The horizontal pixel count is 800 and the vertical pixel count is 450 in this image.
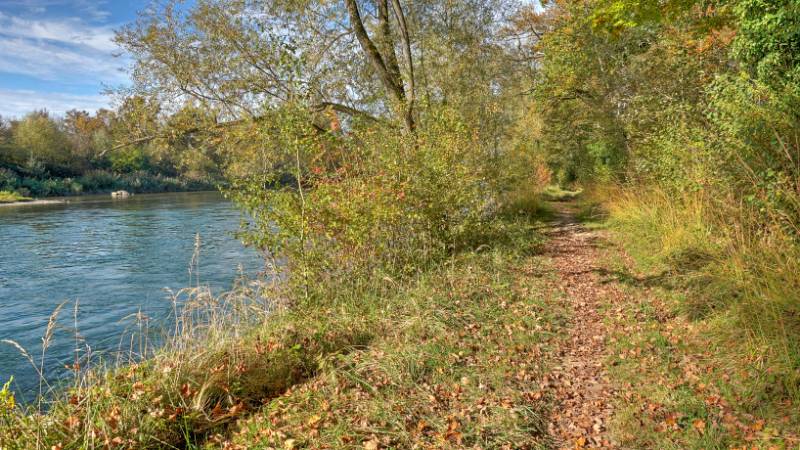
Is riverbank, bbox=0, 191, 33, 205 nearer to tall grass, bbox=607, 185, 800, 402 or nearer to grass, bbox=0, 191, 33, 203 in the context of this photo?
grass, bbox=0, 191, 33, 203

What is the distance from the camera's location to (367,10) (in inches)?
516

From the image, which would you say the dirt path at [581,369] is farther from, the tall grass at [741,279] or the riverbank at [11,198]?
the riverbank at [11,198]

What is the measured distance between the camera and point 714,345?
4914mm

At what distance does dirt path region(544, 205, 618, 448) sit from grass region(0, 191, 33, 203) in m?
40.0

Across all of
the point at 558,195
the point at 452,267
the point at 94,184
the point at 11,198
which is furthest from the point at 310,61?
the point at 94,184

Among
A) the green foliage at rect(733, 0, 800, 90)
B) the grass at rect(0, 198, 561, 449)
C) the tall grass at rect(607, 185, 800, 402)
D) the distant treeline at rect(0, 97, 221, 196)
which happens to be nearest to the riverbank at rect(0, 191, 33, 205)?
the distant treeline at rect(0, 97, 221, 196)

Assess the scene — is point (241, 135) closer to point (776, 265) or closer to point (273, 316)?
point (273, 316)

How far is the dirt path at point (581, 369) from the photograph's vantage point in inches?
154

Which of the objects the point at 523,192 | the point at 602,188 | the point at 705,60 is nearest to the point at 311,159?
the point at 705,60

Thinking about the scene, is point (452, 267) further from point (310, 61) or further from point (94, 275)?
point (94, 275)

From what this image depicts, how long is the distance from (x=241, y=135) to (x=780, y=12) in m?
8.87

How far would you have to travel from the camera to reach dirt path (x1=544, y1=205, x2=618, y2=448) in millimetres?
3904

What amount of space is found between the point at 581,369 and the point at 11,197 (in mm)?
42784

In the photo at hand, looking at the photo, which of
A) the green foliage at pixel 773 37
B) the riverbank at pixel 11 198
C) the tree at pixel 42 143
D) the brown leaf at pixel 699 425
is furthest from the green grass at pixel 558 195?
the tree at pixel 42 143
